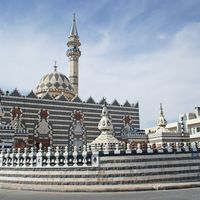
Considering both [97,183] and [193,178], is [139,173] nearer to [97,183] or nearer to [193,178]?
[97,183]

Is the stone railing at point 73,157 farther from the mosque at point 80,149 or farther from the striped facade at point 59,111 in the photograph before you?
the striped facade at point 59,111

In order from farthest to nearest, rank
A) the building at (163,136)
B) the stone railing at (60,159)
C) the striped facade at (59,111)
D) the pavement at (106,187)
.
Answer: the building at (163,136) < the striped facade at (59,111) < the stone railing at (60,159) < the pavement at (106,187)

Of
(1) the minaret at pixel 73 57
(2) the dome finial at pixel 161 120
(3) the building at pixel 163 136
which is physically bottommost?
(3) the building at pixel 163 136

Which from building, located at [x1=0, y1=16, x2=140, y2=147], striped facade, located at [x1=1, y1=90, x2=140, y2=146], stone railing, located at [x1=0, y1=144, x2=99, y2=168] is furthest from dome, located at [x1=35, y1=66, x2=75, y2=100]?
stone railing, located at [x1=0, y1=144, x2=99, y2=168]

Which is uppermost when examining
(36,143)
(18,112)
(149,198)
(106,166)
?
(18,112)

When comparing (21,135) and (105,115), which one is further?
(21,135)

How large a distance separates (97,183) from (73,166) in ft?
5.18

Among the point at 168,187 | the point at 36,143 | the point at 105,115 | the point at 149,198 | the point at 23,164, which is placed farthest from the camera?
the point at 36,143

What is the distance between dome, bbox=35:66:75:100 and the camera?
40.3 m

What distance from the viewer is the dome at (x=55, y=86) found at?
132 ft

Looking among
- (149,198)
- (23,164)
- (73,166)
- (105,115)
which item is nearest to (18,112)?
(105,115)

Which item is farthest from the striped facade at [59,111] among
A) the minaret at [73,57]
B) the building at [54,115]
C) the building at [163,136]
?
the minaret at [73,57]

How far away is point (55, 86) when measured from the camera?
40.5 metres

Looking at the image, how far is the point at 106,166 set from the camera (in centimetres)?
1518
